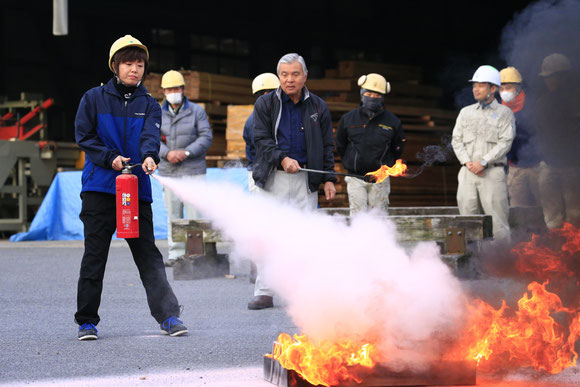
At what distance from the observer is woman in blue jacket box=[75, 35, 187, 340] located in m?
5.75

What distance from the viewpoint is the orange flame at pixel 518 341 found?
4457 millimetres

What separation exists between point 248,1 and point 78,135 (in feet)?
54.9

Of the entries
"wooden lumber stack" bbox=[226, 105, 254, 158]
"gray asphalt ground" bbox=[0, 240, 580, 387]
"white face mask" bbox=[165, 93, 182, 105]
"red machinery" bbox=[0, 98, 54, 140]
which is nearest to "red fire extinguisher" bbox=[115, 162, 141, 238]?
"gray asphalt ground" bbox=[0, 240, 580, 387]

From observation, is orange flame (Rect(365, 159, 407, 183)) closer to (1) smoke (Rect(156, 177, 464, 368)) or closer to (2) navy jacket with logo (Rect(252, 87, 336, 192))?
(2) navy jacket with logo (Rect(252, 87, 336, 192))

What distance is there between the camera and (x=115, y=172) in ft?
18.9

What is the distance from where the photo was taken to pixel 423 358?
4.29 metres

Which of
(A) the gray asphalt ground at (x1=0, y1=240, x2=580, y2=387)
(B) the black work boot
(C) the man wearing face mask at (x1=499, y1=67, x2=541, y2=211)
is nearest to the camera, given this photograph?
(A) the gray asphalt ground at (x1=0, y1=240, x2=580, y2=387)

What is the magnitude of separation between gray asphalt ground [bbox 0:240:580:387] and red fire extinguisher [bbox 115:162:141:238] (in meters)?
0.75

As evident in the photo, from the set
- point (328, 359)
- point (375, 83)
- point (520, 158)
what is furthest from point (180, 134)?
point (328, 359)

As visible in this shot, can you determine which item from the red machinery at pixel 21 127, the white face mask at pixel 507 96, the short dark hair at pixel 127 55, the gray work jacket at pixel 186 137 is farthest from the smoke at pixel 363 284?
the red machinery at pixel 21 127

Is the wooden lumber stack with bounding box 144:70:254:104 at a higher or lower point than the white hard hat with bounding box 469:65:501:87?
higher

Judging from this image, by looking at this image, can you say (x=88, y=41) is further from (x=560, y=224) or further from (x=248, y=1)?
(x=560, y=224)

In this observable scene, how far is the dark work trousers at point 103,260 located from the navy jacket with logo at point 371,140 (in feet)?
12.5

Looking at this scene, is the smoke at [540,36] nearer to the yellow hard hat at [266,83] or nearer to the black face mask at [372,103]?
the black face mask at [372,103]
